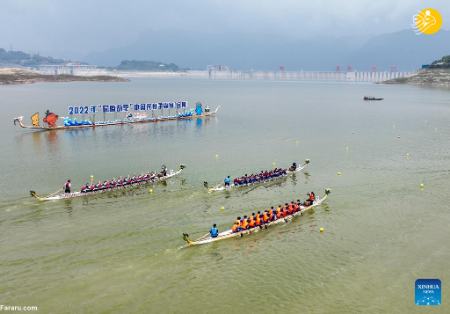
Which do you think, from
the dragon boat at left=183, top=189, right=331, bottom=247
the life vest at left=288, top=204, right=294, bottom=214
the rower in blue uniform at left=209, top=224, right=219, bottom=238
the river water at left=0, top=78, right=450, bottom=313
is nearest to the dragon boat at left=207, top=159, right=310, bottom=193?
the river water at left=0, top=78, right=450, bottom=313

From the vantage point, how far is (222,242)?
30859 mm

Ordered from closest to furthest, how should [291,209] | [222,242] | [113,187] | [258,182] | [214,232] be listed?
[214,232] < [222,242] < [291,209] < [113,187] < [258,182]

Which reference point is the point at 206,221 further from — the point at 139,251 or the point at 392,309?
the point at 392,309

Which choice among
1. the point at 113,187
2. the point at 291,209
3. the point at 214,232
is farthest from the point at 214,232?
the point at 113,187

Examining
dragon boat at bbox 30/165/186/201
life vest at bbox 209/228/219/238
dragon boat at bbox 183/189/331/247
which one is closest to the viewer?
dragon boat at bbox 183/189/331/247

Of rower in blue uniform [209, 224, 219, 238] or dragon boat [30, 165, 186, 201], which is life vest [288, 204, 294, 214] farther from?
dragon boat [30, 165, 186, 201]

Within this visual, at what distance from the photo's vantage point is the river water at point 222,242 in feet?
80.4

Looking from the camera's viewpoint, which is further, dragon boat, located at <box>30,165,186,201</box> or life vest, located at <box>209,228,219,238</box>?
dragon boat, located at <box>30,165,186,201</box>

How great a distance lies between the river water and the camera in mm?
24516

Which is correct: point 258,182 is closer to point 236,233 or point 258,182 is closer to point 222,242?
point 236,233

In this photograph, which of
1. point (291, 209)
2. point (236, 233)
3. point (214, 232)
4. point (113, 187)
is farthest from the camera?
point (113, 187)

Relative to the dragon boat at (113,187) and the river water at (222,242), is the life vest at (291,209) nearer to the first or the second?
the river water at (222,242)

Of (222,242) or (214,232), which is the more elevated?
(214,232)

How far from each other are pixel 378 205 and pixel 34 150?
5067cm
